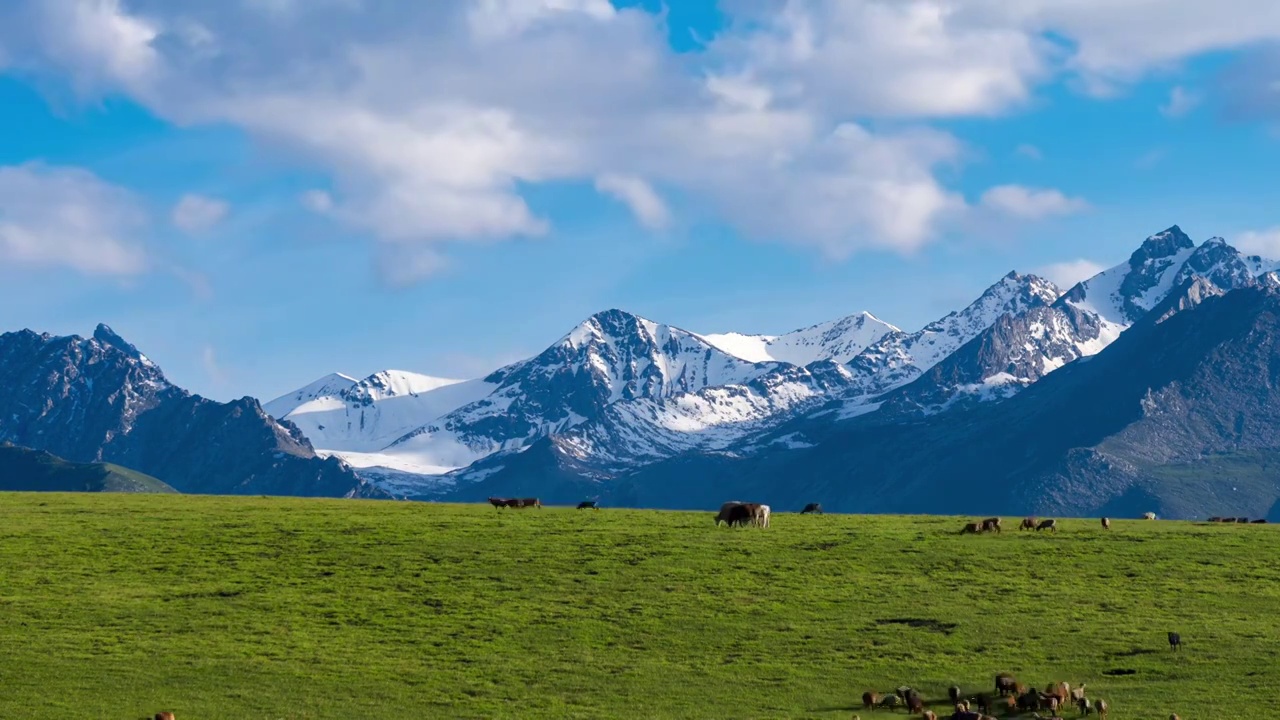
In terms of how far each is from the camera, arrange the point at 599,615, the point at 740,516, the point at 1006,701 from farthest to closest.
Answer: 1. the point at 740,516
2. the point at 599,615
3. the point at 1006,701

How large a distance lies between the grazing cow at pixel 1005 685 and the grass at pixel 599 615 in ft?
7.09

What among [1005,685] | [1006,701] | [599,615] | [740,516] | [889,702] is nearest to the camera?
[1006,701]

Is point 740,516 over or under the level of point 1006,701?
over

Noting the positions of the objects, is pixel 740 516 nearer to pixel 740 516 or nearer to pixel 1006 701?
pixel 740 516

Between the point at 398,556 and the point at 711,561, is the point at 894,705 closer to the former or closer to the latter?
the point at 711,561

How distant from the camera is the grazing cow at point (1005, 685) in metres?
53.3

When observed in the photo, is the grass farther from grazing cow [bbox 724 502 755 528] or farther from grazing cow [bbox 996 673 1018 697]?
grazing cow [bbox 996 673 1018 697]

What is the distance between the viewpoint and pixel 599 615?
66.7 metres

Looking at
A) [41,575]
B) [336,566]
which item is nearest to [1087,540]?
[336,566]

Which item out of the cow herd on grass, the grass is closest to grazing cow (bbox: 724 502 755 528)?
the grass

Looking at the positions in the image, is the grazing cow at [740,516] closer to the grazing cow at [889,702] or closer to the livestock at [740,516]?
the livestock at [740,516]

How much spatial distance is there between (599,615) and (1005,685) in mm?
20531

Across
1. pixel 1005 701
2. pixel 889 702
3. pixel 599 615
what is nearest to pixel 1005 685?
pixel 1005 701

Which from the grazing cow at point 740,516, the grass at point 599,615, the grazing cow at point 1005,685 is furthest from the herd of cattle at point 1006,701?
the grazing cow at point 740,516
